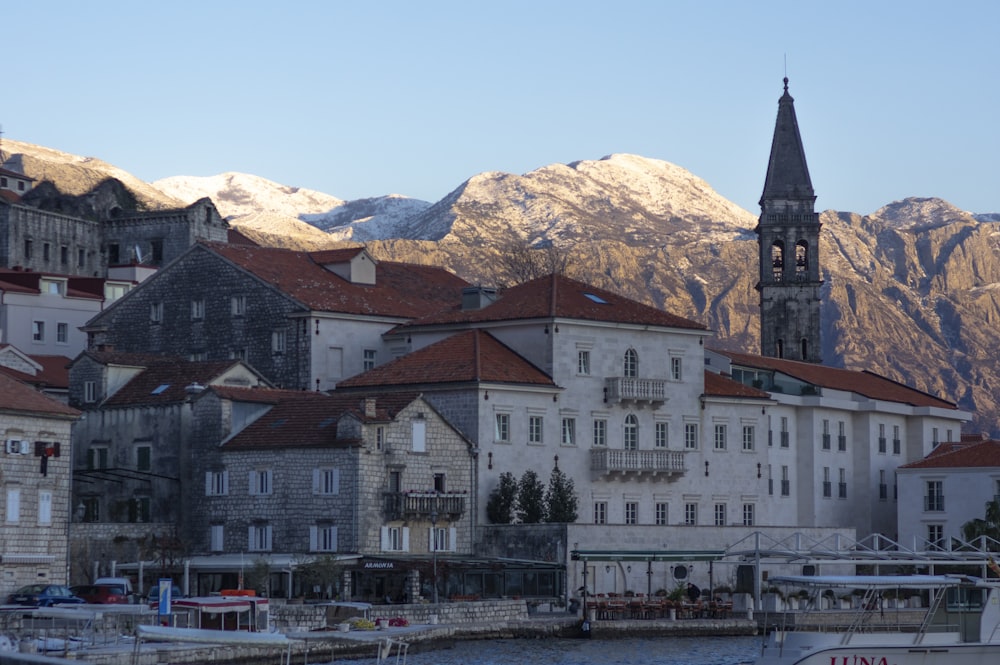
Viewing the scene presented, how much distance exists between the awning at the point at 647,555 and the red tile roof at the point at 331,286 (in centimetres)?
1935

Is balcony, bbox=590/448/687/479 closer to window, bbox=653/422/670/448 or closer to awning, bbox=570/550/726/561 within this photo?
window, bbox=653/422/670/448

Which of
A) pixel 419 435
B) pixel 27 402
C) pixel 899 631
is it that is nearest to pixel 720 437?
pixel 419 435

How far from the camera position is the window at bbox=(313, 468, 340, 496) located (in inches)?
3393

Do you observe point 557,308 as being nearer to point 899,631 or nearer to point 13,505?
point 13,505

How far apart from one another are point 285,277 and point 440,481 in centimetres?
1752

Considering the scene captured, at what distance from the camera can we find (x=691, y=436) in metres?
101

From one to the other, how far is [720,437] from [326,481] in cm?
2404

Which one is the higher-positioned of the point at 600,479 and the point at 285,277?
the point at 285,277

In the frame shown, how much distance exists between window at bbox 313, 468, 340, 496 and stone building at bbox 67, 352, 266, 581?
6511mm

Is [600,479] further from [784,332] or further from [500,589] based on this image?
[784,332]

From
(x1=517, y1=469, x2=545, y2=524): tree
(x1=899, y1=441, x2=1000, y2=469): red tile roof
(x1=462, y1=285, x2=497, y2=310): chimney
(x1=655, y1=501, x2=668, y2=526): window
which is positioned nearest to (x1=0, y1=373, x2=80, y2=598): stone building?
(x1=517, y1=469, x2=545, y2=524): tree

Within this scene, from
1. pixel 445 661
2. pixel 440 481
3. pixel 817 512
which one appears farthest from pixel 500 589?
pixel 817 512

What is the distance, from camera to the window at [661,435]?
99938 mm

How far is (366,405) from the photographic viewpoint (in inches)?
3428
